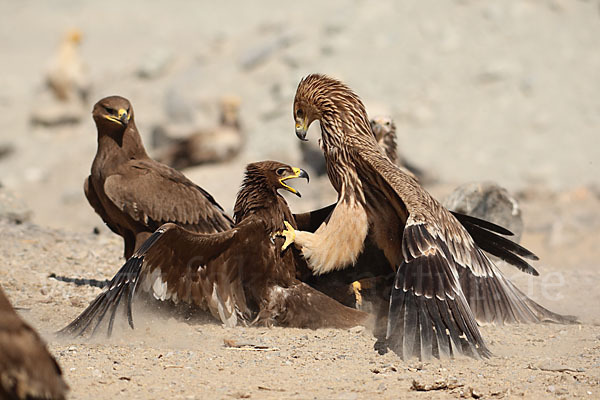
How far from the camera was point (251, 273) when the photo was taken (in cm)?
594

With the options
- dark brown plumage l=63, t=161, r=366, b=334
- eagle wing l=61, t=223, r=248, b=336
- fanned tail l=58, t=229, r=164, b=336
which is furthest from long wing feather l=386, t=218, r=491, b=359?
fanned tail l=58, t=229, r=164, b=336

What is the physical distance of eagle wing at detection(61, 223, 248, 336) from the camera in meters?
5.32

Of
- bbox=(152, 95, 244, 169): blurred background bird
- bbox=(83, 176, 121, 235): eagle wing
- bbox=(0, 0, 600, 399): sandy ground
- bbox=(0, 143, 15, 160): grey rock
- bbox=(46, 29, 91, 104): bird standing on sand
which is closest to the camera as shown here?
bbox=(0, 0, 600, 399): sandy ground

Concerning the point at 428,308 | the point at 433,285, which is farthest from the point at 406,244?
the point at 428,308

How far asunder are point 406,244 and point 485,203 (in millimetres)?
3368

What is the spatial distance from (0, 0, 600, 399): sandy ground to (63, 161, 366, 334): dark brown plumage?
17cm

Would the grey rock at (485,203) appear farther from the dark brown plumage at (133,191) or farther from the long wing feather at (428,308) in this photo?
the long wing feather at (428,308)

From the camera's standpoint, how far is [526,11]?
19016 mm

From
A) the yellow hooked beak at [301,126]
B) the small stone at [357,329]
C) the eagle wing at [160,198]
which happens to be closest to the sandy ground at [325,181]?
the small stone at [357,329]

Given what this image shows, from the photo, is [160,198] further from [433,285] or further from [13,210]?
[13,210]

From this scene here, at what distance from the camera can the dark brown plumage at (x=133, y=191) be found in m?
6.82

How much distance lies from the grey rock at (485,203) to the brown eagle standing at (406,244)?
1.34m

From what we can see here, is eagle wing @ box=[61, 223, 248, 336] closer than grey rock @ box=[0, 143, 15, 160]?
Yes

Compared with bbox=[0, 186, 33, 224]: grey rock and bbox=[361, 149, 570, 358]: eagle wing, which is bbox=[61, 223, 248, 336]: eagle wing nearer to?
bbox=[361, 149, 570, 358]: eagle wing
